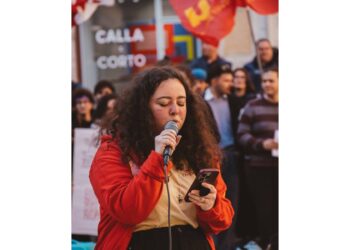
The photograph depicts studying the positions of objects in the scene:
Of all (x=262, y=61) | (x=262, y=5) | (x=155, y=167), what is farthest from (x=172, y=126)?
(x=262, y=61)

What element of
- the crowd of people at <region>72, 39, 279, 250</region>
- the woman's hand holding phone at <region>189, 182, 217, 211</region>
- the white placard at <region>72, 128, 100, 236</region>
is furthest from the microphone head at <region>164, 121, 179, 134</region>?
the white placard at <region>72, 128, 100, 236</region>

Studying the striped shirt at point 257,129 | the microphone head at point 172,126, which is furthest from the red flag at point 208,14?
the microphone head at point 172,126

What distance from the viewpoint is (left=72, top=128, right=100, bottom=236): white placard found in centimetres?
206

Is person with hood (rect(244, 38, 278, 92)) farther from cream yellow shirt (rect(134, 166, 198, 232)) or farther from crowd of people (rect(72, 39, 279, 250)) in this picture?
cream yellow shirt (rect(134, 166, 198, 232))

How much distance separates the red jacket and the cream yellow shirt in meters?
0.02

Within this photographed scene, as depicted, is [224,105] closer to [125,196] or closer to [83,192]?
[83,192]

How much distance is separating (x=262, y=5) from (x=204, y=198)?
0.84 metres

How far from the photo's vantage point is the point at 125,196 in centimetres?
137

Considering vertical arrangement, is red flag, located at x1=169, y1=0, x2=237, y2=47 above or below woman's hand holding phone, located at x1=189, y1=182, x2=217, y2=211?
above
